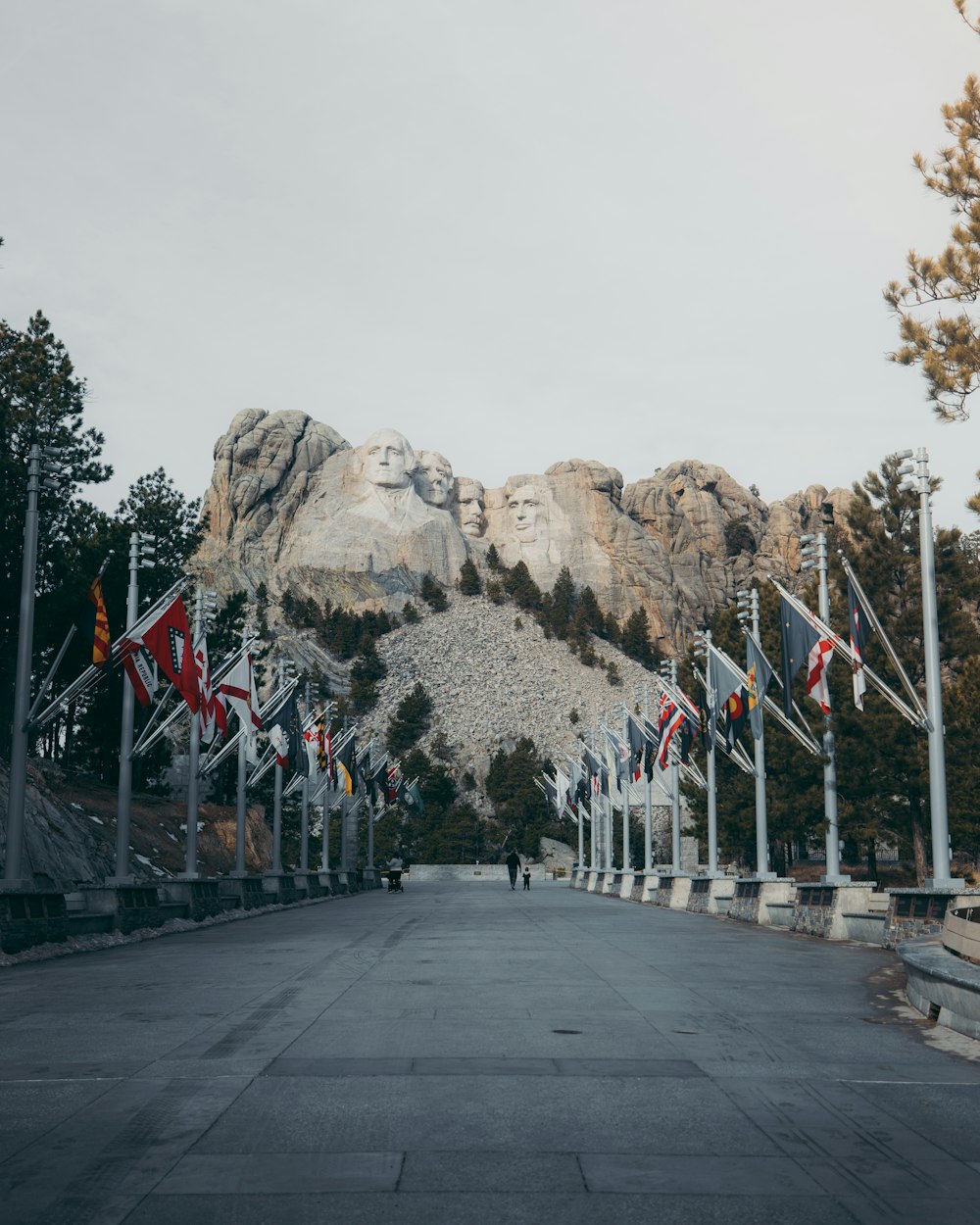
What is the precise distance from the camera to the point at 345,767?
56688 mm

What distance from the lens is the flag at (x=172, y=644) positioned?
Result: 25.2 m

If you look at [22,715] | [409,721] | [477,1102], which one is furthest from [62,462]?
[409,721]

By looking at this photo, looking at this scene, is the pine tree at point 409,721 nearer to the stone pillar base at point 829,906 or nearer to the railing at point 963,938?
the stone pillar base at point 829,906

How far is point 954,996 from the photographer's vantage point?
11281 mm

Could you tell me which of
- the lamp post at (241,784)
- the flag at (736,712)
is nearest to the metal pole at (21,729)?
the lamp post at (241,784)

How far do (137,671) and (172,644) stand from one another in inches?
32.6

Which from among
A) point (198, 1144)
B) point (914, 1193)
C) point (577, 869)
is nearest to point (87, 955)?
point (198, 1144)

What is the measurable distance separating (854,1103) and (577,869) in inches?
2996

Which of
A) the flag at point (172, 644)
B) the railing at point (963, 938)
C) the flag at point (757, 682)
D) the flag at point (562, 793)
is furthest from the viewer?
the flag at point (562, 793)

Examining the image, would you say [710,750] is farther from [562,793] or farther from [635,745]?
[562,793]

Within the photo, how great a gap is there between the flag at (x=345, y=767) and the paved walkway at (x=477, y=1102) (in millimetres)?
39986

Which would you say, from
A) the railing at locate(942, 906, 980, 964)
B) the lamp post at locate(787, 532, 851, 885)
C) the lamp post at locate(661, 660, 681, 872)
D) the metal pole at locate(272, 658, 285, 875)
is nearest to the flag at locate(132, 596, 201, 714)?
the lamp post at locate(787, 532, 851, 885)

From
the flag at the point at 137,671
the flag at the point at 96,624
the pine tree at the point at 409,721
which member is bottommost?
the flag at the point at 137,671

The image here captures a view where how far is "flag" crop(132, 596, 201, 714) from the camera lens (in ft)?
82.6
